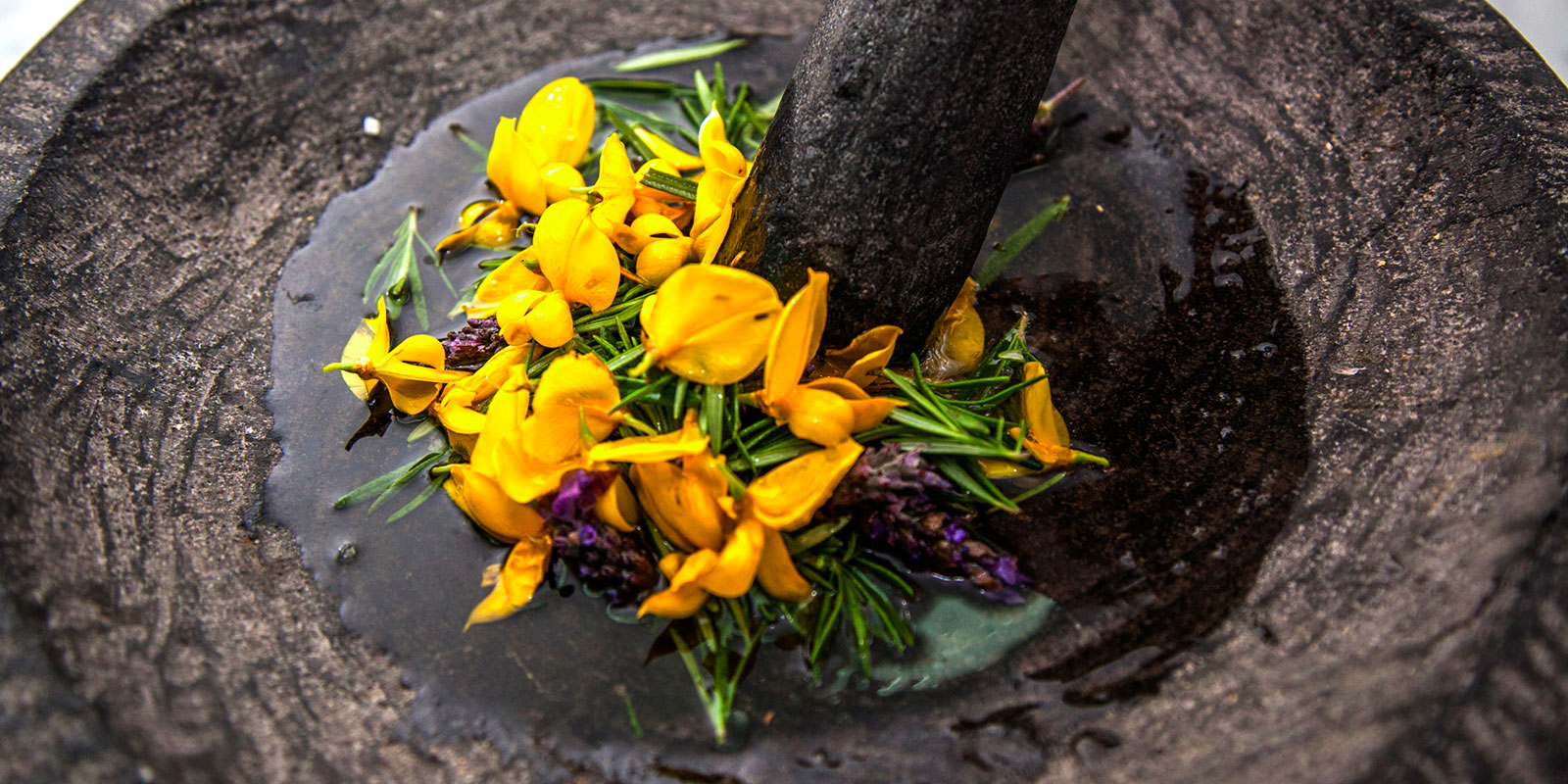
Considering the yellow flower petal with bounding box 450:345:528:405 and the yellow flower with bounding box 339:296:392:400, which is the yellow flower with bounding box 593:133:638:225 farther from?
the yellow flower with bounding box 339:296:392:400

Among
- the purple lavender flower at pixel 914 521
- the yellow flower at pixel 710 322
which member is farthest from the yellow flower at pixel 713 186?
the purple lavender flower at pixel 914 521

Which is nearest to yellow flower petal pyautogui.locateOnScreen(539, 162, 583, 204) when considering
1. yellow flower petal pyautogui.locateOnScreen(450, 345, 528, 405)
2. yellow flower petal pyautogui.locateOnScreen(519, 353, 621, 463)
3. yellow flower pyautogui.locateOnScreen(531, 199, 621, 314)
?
yellow flower pyautogui.locateOnScreen(531, 199, 621, 314)

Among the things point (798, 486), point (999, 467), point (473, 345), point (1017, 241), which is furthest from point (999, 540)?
point (473, 345)

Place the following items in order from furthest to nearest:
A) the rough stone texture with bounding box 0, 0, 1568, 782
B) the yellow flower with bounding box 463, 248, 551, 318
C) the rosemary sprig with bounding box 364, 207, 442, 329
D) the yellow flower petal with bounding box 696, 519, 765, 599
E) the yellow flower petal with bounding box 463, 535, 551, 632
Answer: the rosemary sprig with bounding box 364, 207, 442, 329
the yellow flower with bounding box 463, 248, 551, 318
the yellow flower petal with bounding box 463, 535, 551, 632
the yellow flower petal with bounding box 696, 519, 765, 599
the rough stone texture with bounding box 0, 0, 1568, 782

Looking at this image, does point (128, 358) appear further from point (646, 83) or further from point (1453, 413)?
point (1453, 413)

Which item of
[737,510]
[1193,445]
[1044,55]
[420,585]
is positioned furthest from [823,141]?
[420,585]

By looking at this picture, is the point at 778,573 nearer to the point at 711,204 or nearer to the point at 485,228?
the point at 711,204
